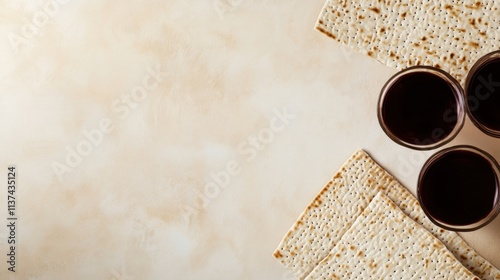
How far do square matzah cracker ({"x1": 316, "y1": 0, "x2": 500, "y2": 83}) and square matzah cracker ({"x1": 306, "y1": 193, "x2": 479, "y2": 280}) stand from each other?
40 cm

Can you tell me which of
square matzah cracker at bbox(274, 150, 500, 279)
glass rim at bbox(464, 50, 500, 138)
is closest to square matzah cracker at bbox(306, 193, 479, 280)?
square matzah cracker at bbox(274, 150, 500, 279)

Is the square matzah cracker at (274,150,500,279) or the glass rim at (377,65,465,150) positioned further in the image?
the square matzah cracker at (274,150,500,279)

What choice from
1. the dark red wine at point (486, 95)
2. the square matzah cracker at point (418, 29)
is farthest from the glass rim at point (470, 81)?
the square matzah cracker at point (418, 29)

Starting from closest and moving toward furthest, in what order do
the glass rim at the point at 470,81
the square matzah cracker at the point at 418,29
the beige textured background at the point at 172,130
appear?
the glass rim at the point at 470,81, the square matzah cracker at the point at 418,29, the beige textured background at the point at 172,130

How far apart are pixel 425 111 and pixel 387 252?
0.40 m

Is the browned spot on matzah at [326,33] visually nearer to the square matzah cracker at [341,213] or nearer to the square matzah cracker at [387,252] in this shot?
the square matzah cracker at [341,213]

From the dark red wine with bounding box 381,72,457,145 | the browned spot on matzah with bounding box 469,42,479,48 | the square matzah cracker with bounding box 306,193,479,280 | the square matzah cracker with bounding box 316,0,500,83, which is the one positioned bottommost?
the square matzah cracker with bounding box 306,193,479,280

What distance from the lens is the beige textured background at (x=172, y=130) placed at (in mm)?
1672

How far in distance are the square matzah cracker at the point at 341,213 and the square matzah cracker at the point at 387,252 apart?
34 millimetres

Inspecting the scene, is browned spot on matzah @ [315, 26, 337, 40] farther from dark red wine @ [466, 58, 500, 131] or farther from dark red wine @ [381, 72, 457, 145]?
dark red wine @ [466, 58, 500, 131]

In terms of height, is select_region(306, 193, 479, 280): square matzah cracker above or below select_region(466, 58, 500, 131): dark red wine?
below

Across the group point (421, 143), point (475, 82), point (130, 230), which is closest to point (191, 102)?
point (130, 230)

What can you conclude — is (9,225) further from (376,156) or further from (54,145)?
(376,156)

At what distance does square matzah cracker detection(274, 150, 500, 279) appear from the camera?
1608mm
